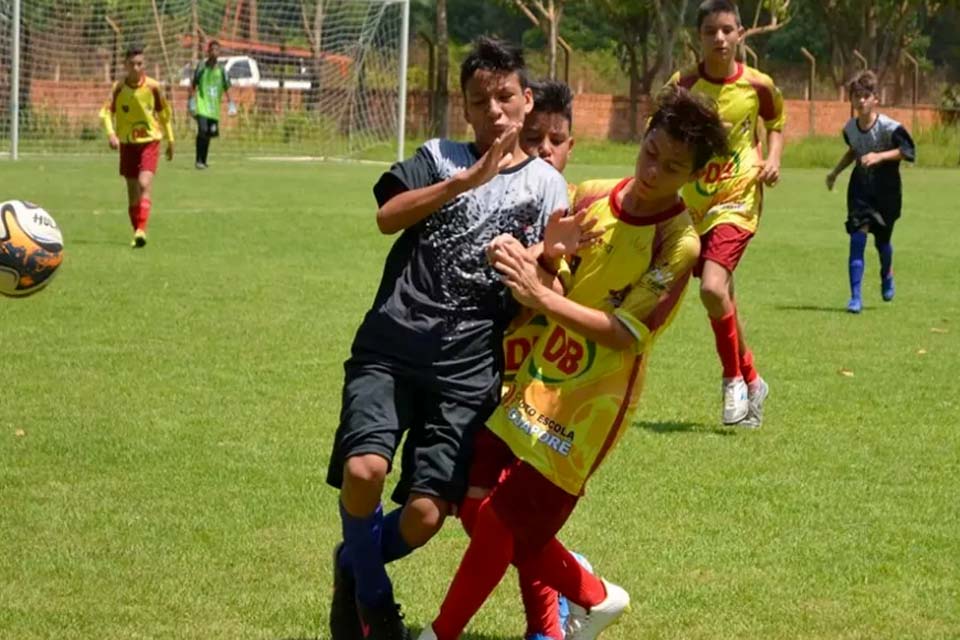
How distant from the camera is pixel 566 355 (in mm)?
4570

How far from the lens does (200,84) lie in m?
30.1

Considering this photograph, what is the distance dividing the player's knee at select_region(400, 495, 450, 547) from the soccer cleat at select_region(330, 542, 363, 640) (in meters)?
0.27

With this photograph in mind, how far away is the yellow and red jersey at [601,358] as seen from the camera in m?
4.50

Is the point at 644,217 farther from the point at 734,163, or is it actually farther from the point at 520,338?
the point at 734,163

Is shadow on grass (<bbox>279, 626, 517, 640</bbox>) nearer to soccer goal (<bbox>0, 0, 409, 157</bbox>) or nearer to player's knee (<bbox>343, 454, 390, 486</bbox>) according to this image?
player's knee (<bbox>343, 454, 390, 486</bbox>)

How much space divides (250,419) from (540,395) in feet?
12.2

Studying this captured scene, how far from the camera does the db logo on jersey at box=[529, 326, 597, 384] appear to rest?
454cm

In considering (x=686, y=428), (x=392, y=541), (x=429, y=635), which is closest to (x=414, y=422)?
(x=392, y=541)

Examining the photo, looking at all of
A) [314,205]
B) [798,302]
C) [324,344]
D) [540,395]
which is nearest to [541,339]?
[540,395]

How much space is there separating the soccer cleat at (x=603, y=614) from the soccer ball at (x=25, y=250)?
6.91 feet

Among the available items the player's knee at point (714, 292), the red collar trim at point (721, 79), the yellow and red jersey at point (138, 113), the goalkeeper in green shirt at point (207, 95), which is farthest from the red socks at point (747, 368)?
the goalkeeper in green shirt at point (207, 95)

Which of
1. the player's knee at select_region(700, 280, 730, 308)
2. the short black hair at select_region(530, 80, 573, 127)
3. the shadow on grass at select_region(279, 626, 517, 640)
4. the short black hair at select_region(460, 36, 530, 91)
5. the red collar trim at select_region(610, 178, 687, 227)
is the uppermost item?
the short black hair at select_region(460, 36, 530, 91)

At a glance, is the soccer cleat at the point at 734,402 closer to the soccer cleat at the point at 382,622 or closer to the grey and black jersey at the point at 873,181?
the soccer cleat at the point at 382,622

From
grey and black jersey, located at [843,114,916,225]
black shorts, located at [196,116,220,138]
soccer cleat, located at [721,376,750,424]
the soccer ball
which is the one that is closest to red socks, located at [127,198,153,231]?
grey and black jersey, located at [843,114,916,225]
